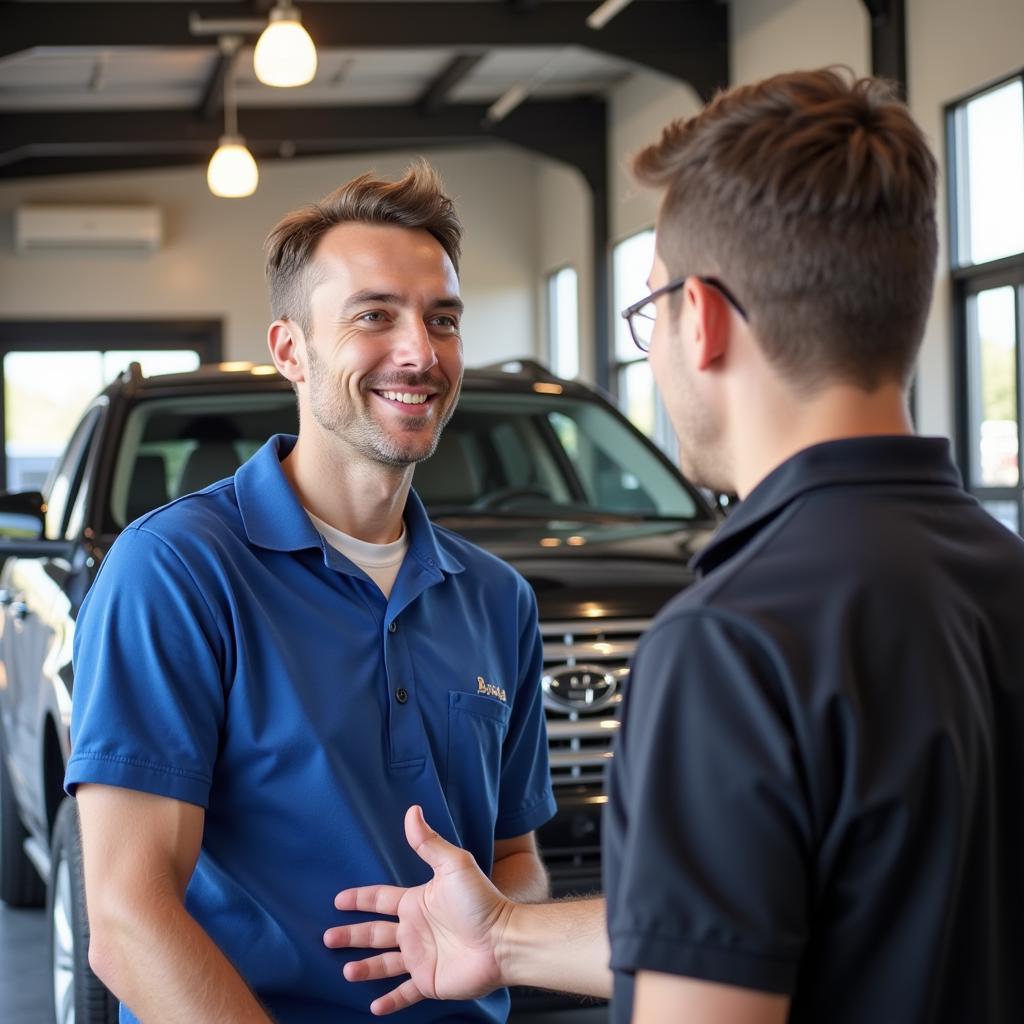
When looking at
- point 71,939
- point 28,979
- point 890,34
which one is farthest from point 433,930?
point 890,34

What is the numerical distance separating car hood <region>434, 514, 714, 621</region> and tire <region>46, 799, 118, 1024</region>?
1.09 meters

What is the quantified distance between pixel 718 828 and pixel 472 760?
3.45 ft

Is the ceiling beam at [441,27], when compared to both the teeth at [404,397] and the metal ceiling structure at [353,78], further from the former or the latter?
the teeth at [404,397]

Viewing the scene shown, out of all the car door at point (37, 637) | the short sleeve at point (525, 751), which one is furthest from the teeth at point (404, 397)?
the car door at point (37, 637)

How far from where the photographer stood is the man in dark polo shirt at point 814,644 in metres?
0.92

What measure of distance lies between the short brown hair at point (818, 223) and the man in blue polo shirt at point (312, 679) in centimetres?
89

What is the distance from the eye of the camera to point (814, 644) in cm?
95

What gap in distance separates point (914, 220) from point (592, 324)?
12971 millimetres

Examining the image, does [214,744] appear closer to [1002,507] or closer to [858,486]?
[858,486]

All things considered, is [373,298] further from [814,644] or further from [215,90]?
[215,90]

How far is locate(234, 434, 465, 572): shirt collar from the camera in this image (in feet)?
6.23

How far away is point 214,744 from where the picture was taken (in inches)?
68.5

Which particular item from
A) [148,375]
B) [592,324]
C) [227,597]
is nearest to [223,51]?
[592,324]

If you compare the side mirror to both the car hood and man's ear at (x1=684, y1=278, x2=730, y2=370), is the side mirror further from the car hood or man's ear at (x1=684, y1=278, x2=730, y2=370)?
man's ear at (x1=684, y1=278, x2=730, y2=370)
